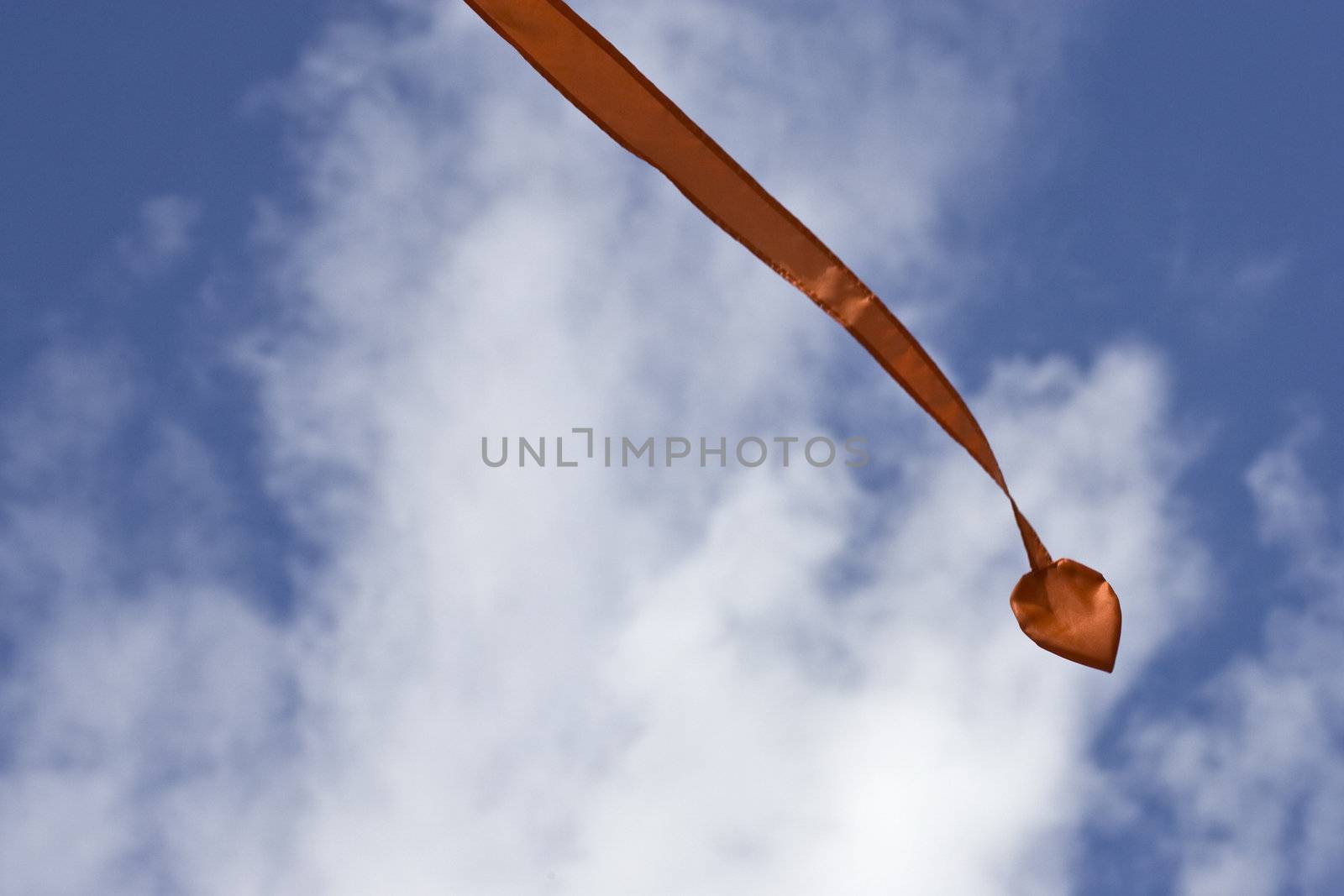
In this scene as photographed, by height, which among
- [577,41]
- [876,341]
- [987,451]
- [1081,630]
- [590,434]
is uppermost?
[590,434]

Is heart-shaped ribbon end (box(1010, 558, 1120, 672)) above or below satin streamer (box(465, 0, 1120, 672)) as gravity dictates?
below

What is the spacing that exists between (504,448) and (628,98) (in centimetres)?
600

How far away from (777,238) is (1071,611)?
8.77ft

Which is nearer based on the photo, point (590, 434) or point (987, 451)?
point (987, 451)

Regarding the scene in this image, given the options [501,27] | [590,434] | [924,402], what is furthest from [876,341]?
[590,434]

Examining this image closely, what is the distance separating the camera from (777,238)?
29.6ft

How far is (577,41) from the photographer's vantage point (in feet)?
28.6

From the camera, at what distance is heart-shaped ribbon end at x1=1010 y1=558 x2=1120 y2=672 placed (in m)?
8.72

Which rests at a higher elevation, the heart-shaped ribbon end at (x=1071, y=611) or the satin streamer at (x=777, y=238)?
the satin streamer at (x=777, y=238)

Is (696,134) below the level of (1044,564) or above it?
above

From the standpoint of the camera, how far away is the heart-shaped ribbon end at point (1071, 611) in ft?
28.6

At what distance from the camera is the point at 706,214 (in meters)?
8.95

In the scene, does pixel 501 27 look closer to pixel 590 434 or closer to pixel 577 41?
pixel 577 41

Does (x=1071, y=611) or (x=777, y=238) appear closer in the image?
(x=1071, y=611)
